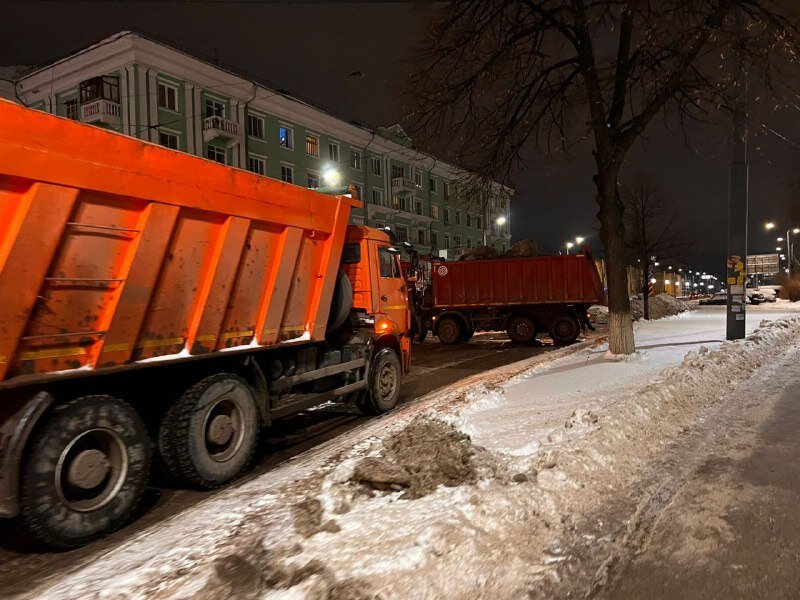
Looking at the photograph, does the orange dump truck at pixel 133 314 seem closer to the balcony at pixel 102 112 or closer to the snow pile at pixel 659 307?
the snow pile at pixel 659 307

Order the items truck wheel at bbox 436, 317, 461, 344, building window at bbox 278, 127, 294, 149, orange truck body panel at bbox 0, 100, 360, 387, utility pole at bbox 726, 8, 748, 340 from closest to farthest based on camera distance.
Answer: orange truck body panel at bbox 0, 100, 360, 387, utility pole at bbox 726, 8, 748, 340, truck wheel at bbox 436, 317, 461, 344, building window at bbox 278, 127, 294, 149

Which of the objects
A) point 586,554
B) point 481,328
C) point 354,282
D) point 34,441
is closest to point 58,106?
point 481,328

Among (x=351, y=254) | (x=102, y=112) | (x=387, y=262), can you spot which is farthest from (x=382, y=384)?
(x=102, y=112)

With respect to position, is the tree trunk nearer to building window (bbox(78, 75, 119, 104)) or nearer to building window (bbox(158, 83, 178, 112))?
building window (bbox(158, 83, 178, 112))

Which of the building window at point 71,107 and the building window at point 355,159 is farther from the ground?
the building window at point 355,159

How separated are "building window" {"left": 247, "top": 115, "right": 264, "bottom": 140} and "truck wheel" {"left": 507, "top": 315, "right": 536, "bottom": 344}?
21862 millimetres

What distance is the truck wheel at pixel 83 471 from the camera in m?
3.92

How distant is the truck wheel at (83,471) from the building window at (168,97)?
2782 cm

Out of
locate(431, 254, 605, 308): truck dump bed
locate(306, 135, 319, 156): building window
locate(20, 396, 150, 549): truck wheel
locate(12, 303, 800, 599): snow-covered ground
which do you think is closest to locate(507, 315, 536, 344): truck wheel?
→ locate(431, 254, 605, 308): truck dump bed

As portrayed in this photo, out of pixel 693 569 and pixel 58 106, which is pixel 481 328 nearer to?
pixel 693 569

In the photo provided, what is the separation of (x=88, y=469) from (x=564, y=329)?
16298 millimetres

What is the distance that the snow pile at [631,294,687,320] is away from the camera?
26.9 m

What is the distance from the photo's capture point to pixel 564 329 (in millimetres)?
18578

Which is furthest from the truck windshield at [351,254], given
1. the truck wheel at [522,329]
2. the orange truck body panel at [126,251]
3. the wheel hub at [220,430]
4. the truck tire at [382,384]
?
the truck wheel at [522,329]
